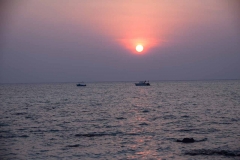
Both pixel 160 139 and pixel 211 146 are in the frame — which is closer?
pixel 211 146

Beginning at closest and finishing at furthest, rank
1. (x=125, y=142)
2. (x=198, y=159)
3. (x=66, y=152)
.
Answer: (x=198, y=159)
(x=66, y=152)
(x=125, y=142)

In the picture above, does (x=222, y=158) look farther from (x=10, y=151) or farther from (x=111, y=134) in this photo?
(x=10, y=151)

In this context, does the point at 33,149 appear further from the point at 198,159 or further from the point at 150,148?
the point at 198,159

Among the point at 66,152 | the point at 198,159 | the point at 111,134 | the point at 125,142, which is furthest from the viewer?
the point at 111,134

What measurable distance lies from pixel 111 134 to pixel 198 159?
1208 cm

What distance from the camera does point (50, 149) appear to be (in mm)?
27172

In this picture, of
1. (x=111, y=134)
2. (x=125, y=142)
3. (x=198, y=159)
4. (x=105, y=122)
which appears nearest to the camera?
(x=198, y=159)

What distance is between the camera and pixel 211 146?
90.3 feet

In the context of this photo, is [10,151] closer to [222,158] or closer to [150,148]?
[150,148]

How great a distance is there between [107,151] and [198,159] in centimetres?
703

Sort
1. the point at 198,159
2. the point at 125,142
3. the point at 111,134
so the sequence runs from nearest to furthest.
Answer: the point at 198,159 < the point at 125,142 < the point at 111,134

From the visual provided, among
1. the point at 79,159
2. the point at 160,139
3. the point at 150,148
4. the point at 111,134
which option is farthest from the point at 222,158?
the point at 111,134

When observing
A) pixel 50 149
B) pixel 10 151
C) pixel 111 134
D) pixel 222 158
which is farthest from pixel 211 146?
pixel 10 151

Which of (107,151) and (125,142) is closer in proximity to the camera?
(107,151)
